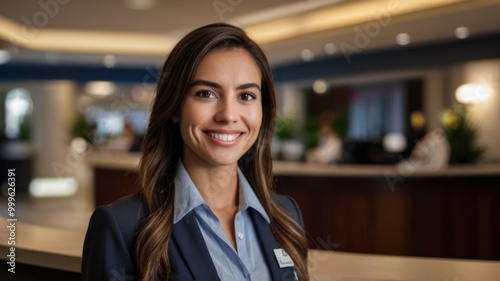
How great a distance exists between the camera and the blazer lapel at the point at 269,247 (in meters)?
1.66

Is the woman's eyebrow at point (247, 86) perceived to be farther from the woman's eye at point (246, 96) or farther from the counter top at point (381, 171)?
the counter top at point (381, 171)

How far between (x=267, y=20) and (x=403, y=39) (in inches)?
90.8

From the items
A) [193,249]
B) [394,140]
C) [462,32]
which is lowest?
[193,249]

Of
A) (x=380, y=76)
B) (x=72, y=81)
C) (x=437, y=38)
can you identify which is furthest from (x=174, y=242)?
(x=72, y=81)

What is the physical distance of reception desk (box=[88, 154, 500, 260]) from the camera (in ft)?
22.0

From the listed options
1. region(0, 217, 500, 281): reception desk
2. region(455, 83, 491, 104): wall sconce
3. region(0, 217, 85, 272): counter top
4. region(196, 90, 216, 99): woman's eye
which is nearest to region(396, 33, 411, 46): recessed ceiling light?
region(455, 83, 491, 104): wall sconce

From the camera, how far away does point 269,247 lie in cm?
170

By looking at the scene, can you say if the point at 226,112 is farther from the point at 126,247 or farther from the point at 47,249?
the point at 47,249

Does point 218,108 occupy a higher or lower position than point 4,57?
lower

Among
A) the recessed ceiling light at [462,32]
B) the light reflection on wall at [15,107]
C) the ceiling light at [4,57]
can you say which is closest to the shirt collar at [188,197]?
the recessed ceiling light at [462,32]

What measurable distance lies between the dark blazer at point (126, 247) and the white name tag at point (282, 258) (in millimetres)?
214

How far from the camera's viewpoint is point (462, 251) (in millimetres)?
6766

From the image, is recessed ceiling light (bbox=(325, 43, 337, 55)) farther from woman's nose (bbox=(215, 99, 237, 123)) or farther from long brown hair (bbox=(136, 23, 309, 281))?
woman's nose (bbox=(215, 99, 237, 123))

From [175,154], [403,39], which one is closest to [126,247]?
[175,154]
